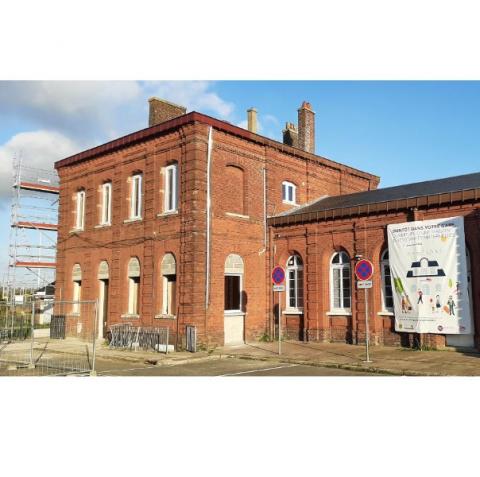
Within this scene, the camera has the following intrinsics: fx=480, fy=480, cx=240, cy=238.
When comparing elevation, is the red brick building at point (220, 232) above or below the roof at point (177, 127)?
below

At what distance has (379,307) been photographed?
17.0m

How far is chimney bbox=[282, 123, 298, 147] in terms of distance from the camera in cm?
2474

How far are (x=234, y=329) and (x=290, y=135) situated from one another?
11.2 m

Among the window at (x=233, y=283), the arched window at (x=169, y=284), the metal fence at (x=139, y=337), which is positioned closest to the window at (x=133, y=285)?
the metal fence at (x=139, y=337)

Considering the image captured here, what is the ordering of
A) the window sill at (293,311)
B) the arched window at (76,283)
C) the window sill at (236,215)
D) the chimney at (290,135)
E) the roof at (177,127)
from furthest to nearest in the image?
the chimney at (290,135) → the arched window at (76,283) → the window sill at (293,311) → the window sill at (236,215) → the roof at (177,127)

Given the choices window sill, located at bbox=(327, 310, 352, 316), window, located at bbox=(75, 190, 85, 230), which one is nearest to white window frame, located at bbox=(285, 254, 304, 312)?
window sill, located at bbox=(327, 310, 352, 316)

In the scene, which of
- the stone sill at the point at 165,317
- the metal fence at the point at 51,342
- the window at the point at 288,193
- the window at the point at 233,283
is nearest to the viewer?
the metal fence at the point at 51,342

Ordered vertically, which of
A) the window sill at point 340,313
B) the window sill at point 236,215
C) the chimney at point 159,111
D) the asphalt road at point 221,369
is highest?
the chimney at point 159,111

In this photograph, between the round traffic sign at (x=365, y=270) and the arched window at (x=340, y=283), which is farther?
the arched window at (x=340, y=283)

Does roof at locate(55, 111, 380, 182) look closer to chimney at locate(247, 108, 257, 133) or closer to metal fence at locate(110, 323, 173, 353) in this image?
chimney at locate(247, 108, 257, 133)

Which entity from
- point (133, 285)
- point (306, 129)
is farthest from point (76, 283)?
point (306, 129)

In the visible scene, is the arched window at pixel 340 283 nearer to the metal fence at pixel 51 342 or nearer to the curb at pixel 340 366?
the curb at pixel 340 366

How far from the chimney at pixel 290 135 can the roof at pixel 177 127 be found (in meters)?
1.92

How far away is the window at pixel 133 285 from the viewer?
20.0 meters
